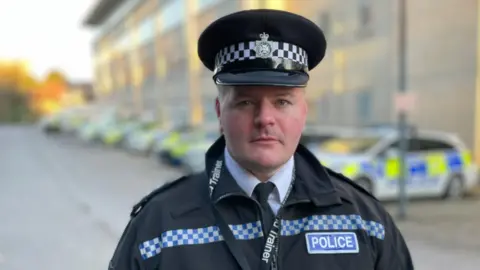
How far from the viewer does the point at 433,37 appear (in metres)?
13.3

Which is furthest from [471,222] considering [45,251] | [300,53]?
[300,53]

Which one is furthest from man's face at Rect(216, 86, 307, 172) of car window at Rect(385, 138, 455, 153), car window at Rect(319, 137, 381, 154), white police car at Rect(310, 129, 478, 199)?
car window at Rect(385, 138, 455, 153)

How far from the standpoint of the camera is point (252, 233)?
1.53m

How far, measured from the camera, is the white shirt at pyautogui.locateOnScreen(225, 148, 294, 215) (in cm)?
157

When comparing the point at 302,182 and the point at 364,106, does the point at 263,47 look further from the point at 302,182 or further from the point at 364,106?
the point at 364,106

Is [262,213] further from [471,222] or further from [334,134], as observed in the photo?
[334,134]

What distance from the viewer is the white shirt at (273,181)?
1.57 meters

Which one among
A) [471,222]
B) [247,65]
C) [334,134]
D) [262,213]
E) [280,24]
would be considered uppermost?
[280,24]

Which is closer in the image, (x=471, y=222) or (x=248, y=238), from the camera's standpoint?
(x=248, y=238)

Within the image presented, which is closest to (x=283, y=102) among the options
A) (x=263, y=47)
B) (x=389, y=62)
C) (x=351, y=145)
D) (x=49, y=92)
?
(x=263, y=47)

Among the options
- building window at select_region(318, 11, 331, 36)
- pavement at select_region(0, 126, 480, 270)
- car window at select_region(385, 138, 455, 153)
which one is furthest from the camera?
building window at select_region(318, 11, 331, 36)

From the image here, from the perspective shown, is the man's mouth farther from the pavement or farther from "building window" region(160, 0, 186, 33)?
"building window" region(160, 0, 186, 33)

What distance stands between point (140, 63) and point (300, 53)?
143 ft

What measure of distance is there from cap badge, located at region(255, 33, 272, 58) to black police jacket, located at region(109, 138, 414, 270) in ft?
1.10
